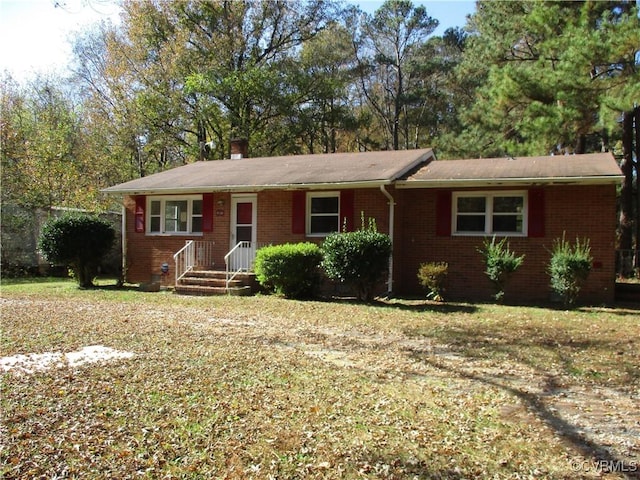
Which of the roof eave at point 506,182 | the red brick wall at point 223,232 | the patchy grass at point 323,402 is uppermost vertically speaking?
the roof eave at point 506,182

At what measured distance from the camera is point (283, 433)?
3.81 m

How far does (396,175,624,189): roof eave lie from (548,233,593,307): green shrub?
142cm

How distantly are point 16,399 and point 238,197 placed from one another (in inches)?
411

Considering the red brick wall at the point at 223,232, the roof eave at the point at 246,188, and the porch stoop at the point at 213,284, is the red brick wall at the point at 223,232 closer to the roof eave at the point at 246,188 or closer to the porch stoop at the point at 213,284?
the roof eave at the point at 246,188

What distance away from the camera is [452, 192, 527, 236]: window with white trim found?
12233 mm

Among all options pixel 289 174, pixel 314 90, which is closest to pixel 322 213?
pixel 289 174

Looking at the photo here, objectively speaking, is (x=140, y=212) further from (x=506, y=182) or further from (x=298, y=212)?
(x=506, y=182)

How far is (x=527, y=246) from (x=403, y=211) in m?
3.17

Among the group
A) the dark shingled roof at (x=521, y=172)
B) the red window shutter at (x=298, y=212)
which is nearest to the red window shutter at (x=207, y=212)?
the red window shutter at (x=298, y=212)

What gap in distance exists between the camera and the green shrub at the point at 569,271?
10.4 meters

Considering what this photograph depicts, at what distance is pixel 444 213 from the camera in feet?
41.8

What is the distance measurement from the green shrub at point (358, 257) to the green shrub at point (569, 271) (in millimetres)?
3560

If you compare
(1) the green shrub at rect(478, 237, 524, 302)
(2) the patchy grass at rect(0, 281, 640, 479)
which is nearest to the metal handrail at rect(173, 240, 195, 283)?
(2) the patchy grass at rect(0, 281, 640, 479)

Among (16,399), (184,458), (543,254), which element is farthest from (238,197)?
(184,458)
